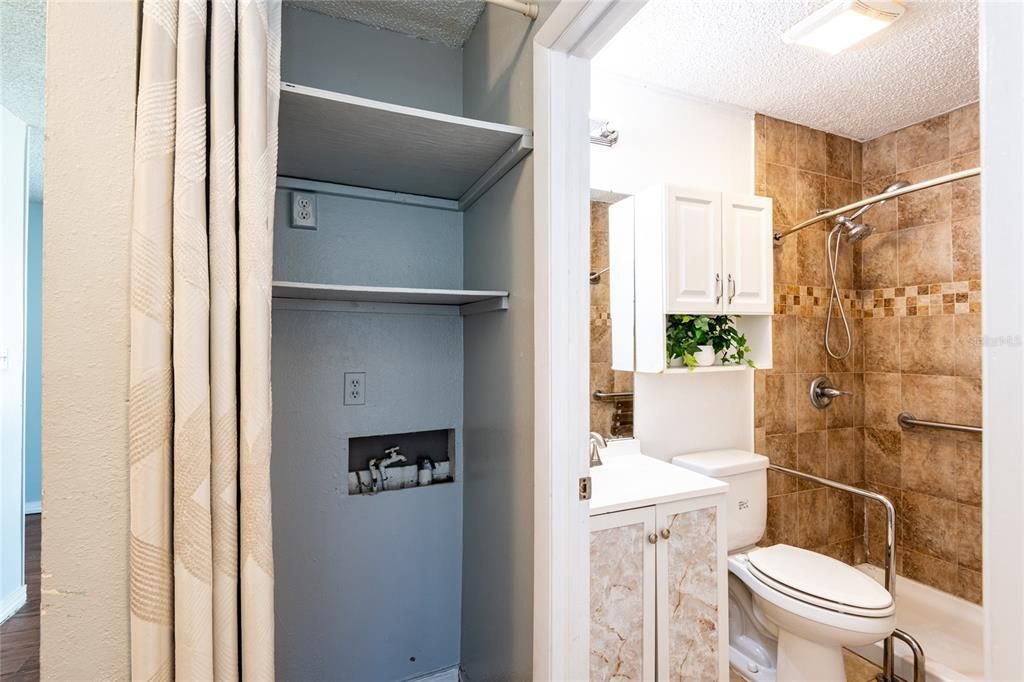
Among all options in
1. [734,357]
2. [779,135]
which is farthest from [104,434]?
[779,135]

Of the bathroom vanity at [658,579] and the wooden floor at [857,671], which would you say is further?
the wooden floor at [857,671]

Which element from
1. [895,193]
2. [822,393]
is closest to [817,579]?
[822,393]

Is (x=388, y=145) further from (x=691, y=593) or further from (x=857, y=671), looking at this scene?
(x=857, y=671)

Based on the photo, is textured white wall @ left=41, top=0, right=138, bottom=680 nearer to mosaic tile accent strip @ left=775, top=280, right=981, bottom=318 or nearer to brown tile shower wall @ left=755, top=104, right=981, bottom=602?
brown tile shower wall @ left=755, top=104, right=981, bottom=602

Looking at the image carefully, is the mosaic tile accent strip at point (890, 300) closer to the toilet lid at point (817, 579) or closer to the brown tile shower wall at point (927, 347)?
the brown tile shower wall at point (927, 347)

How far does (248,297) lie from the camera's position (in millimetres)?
874

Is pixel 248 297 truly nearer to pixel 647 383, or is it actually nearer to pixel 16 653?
pixel 647 383

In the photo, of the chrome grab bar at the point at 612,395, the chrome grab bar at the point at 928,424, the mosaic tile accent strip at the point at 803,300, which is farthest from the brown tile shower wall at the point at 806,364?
the chrome grab bar at the point at 612,395

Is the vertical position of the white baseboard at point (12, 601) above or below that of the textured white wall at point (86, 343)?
below

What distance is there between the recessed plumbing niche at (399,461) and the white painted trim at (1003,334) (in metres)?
1.47

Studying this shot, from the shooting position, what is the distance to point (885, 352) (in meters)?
2.58

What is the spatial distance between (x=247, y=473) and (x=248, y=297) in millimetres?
312

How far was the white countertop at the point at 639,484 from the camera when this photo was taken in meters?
1.46

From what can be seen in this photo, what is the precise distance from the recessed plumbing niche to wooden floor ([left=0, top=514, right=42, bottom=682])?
1607mm
